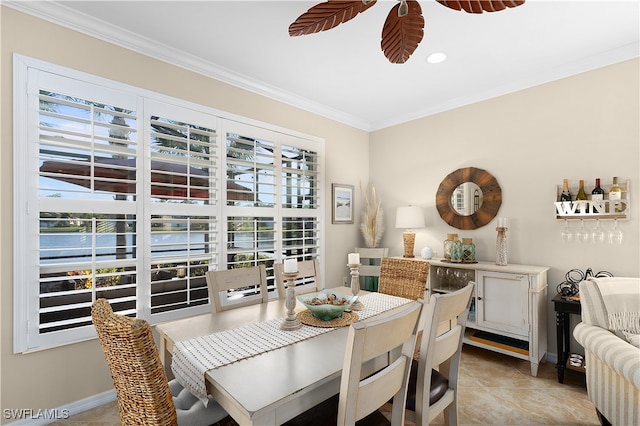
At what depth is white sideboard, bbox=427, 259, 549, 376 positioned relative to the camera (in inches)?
105

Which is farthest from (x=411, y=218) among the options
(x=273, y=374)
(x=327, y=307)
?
(x=273, y=374)

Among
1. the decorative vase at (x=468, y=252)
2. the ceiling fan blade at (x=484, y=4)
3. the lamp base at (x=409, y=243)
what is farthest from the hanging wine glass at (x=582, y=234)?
the ceiling fan blade at (x=484, y=4)

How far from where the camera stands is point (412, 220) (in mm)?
3664

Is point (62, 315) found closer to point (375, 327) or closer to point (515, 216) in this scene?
point (375, 327)

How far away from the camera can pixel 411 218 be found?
367 centimetres

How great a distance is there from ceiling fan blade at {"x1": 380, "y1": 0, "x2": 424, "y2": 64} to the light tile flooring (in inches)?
92.4

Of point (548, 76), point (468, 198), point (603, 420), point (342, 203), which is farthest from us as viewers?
point (342, 203)

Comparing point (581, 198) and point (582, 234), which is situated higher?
point (581, 198)

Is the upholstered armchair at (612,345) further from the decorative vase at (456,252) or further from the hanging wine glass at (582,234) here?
the decorative vase at (456,252)

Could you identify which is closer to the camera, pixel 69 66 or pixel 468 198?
pixel 69 66

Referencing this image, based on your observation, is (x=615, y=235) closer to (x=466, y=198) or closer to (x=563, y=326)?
(x=563, y=326)

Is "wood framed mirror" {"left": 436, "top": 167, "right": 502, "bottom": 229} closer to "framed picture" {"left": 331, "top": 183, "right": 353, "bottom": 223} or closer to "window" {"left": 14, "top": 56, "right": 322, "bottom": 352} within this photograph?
"framed picture" {"left": 331, "top": 183, "right": 353, "bottom": 223}

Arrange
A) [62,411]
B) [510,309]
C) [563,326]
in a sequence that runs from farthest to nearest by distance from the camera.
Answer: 1. [510,309]
2. [563,326]
3. [62,411]

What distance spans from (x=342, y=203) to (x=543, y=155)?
220 cm
